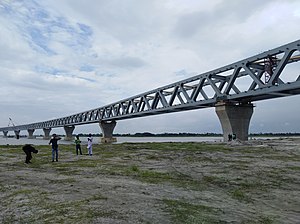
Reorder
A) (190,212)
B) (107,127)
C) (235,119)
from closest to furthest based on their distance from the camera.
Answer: (190,212) → (235,119) → (107,127)

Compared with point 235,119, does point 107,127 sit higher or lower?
higher

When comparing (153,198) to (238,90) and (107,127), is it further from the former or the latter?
(107,127)

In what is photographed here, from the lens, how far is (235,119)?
51688 millimetres

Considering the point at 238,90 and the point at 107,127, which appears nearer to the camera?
the point at 238,90

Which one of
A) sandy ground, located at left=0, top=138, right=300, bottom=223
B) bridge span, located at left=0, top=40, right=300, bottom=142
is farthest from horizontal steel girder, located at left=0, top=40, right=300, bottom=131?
sandy ground, located at left=0, top=138, right=300, bottom=223

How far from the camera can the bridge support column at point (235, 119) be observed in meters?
51.0

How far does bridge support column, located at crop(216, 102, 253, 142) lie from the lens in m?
51.0

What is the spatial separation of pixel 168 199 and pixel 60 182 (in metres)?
5.68

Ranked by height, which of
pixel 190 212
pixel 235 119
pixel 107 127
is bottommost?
pixel 190 212

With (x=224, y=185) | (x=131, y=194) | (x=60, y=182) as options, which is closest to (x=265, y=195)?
(x=224, y=185)

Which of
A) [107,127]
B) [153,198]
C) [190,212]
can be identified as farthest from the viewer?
[107,127]

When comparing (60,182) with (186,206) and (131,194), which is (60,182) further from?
(186,206)

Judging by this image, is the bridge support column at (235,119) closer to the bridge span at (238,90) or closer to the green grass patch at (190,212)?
the bridge span at (238,90)

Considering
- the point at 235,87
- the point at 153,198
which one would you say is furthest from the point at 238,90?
the point at 153,198
